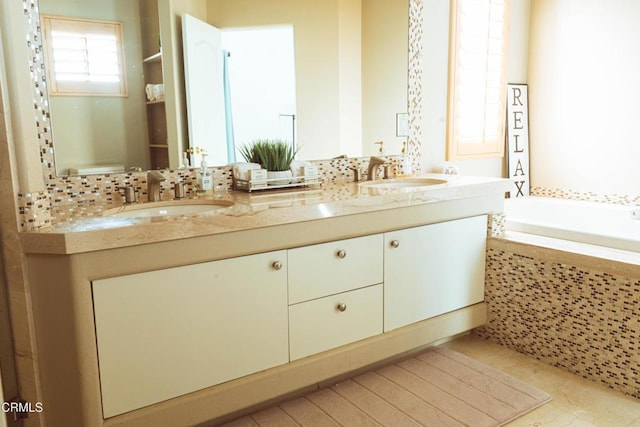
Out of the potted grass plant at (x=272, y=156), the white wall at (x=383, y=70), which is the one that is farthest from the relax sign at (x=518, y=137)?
the potted grass plant at (x=272, y=156)

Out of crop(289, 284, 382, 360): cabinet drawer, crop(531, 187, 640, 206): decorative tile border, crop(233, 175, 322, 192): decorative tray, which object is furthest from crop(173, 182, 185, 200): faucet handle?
crop(531, 187, 640, 206): decorative tile border

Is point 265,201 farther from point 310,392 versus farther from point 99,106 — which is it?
point 310,392

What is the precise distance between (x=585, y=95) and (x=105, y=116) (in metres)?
3.15

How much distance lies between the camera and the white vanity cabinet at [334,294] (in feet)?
6.61

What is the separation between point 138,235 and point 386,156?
1.68 meters

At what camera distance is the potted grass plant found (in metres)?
2.39

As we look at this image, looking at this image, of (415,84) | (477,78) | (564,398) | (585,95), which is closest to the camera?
(564,398)

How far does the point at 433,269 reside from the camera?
8.09 ft

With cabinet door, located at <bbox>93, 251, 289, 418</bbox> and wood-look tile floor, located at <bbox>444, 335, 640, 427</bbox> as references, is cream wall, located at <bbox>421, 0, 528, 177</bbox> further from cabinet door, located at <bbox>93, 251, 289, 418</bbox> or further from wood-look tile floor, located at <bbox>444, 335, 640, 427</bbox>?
cabinet door, located at <bbox>93, 251, 289, 418</bbox>

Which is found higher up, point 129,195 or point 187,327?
point 129,195

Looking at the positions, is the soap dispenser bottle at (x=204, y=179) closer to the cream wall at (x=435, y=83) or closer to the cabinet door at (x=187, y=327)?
the cabinet door at (x=187, y=327)

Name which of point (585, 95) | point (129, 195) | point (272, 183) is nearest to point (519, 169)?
point (585, 95)

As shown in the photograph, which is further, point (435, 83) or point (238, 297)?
point (435, 83)

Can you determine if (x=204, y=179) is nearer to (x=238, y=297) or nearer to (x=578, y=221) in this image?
(x=238, y=297)
